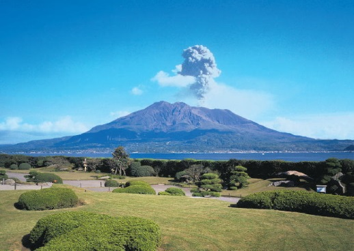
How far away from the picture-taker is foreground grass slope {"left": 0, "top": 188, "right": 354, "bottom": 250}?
7.75 metres

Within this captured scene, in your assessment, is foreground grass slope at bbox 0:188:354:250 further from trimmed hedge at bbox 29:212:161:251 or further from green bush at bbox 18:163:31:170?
green bush at bbox 18:163:31:170

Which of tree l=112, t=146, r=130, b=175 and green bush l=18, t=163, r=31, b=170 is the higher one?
tree l=112, t=146, r=130, b=175

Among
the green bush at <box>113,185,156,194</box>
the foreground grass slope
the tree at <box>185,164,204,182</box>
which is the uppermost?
the foreground grass slope

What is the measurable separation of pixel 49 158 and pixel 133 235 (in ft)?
181

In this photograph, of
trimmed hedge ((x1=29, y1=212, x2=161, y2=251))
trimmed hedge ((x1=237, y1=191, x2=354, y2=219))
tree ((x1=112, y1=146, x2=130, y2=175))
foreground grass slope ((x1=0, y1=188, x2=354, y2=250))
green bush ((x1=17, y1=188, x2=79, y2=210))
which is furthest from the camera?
tree ((x1=112, y1=146, x2=130, y2=175))

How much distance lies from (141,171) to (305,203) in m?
37.6

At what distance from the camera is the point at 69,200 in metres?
12.7

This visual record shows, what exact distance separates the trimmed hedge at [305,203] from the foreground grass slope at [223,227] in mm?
514

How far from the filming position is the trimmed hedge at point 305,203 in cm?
1026

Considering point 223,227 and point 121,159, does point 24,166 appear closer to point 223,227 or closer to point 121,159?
point 121,159

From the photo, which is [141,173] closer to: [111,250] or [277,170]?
[277,170]

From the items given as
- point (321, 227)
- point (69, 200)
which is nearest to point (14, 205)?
point (69, 200)

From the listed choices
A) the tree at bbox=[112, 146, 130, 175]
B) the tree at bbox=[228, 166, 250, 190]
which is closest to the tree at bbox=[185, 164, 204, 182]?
the tree at bbox=[228, 166, 250, 190]

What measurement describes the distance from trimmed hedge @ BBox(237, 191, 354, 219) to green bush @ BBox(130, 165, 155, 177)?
35274 mm
